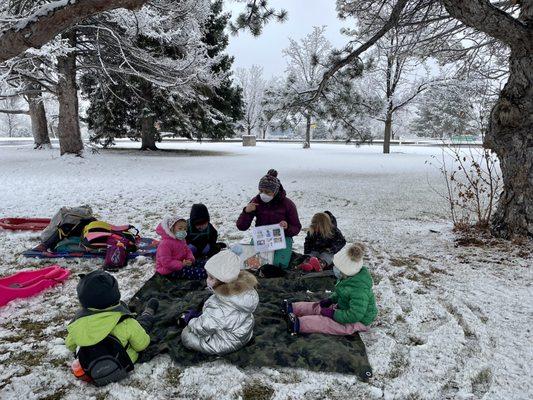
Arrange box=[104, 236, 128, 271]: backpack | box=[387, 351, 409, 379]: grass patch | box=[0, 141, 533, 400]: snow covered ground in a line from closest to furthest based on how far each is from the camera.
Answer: box=[0, 141, 533, 400]: snow covered ground → box=[387, 351, 409, 379]: grass patch → box=[104, 236, 128, 271]: backpack

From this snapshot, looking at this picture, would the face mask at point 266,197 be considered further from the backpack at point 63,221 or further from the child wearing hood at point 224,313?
the backpack at point 63,221

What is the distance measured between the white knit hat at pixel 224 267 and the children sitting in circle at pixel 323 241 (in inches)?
71.9

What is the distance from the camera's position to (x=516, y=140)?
484 centimetres

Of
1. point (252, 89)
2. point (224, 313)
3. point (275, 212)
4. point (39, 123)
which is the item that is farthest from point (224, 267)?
point (252, 89)

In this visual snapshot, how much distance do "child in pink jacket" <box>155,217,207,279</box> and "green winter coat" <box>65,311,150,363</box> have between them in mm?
1410

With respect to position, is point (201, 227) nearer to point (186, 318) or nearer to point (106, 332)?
point (186, 318)

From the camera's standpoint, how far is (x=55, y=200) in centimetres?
764

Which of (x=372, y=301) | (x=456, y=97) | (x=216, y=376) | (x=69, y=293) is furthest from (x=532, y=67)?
(x=456, y=97)

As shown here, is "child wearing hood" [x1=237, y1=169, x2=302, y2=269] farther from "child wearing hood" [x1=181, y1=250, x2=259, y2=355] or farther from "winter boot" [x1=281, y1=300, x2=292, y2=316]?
"child wearing hood" [x1=181, y1=250, x2=259, y2=355]

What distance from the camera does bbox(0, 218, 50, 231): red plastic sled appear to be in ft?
18.2

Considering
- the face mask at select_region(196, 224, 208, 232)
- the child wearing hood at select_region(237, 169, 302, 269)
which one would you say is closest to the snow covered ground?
the face mask at select_region(196, 224, 208, 232)

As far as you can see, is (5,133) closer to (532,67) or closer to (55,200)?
(55,200)

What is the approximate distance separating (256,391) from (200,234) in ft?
8.51

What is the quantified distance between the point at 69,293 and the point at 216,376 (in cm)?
198
